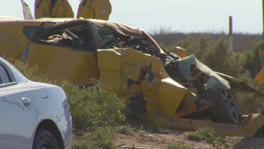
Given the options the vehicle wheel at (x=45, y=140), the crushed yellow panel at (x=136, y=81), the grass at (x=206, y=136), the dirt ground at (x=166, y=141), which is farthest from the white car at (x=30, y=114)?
the crushed yellow panel at (x=136, y=81)

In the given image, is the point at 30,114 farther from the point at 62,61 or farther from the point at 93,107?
the point at 62,61

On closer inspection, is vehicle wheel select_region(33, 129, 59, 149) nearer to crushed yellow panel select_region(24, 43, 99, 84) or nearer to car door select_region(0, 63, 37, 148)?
car door select_region(0, 63, 37, 148)

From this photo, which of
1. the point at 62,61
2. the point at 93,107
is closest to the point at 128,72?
the point at 62,61

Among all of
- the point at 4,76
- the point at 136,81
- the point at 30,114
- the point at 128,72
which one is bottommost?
the point at 136,81

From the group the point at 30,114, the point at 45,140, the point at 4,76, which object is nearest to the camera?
the point at 30,114

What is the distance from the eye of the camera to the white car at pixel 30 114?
4895mm

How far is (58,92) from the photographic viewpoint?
233 inches

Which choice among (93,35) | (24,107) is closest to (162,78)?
(93,35)

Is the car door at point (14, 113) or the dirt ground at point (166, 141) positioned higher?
the car door at point (14, 113)

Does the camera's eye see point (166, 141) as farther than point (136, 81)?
No

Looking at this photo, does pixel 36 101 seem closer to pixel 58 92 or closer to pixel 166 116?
pixel 58 92

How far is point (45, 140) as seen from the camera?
18.0 ft

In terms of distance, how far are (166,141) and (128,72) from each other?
5.73ft

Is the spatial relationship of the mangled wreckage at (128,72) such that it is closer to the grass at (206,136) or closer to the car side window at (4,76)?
the grass at (206,136)
